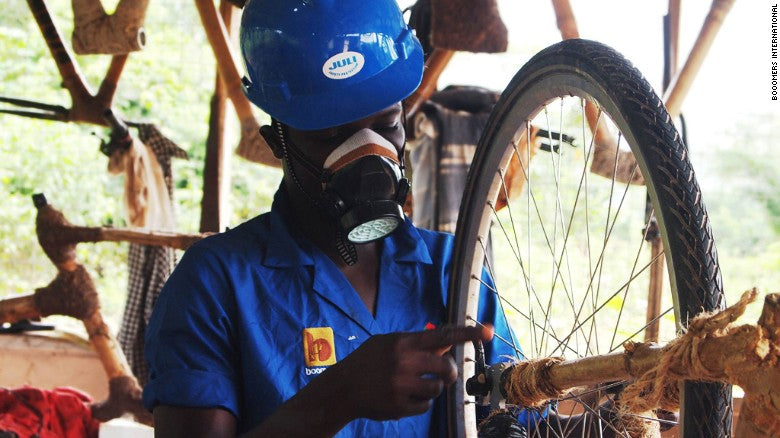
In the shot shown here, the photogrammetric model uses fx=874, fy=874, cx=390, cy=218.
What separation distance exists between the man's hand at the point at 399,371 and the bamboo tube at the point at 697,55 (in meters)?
1.94

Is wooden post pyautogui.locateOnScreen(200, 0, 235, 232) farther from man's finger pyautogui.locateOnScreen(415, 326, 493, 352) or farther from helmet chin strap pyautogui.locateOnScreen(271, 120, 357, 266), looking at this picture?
man's finger pyautogui.locateOnScreen(415, 326, 493, 352)

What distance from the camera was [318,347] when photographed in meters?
1.65

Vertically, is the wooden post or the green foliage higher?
the green foliage

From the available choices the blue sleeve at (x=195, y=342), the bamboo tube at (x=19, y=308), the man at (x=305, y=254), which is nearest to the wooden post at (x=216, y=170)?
the bamboo tube at (x=19, y=308)

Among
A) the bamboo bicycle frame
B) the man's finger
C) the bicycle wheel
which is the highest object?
the bamboo bicycle frame

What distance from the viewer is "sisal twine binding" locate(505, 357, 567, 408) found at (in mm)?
1417

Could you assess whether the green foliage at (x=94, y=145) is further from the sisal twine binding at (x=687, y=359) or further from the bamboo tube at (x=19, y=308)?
the sisal twine binding at (x=687, y=359)

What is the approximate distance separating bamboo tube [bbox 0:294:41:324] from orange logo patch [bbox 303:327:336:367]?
2612 mm

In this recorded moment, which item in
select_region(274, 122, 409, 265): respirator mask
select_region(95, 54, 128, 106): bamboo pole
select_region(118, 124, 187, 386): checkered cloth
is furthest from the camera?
select_region(118, 124, 187, 386): checkered cloth

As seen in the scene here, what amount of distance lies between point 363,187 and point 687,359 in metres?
0.77

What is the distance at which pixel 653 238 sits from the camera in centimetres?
254

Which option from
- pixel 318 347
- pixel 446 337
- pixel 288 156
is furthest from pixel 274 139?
pixel 446 337

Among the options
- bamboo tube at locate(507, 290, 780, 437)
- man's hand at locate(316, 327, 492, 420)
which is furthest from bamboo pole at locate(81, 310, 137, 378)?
bamboo tube at locate(507, 290, 780, 437)

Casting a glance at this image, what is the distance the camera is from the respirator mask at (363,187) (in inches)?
64.1
